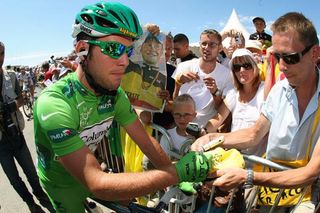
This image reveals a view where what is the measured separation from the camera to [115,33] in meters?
1.92

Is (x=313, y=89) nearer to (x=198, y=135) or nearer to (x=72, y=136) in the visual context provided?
(x=198, y=135)

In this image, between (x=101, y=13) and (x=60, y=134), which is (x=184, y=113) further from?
(x=60, y=134)

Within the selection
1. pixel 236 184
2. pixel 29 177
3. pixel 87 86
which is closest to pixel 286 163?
pixel 236 184

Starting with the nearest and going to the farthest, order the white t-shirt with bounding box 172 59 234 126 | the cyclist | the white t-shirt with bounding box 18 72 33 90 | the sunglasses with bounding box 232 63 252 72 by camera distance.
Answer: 1. the cyclist
2. the sunglasses with bounding box 232 63 252 72
3. the white t-shirt with bounding box 172 59 234 126
4. the white t-shirt with bounding box 18 72 33 90

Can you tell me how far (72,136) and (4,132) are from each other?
3.07m

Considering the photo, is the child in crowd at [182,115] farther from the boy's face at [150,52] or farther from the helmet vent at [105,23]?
the helmet vent at [105,23]

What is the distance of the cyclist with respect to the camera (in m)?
1.64

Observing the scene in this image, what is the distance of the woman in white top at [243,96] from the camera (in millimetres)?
3176

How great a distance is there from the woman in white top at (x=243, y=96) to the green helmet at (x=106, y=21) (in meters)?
1.58

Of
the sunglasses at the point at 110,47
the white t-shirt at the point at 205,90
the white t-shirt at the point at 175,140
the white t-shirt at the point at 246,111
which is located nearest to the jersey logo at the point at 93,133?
the sunglasses at the point at 110,47

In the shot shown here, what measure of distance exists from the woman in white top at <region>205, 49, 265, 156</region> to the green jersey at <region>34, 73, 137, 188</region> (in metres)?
1.33

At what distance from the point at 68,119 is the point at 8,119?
9.99 ft

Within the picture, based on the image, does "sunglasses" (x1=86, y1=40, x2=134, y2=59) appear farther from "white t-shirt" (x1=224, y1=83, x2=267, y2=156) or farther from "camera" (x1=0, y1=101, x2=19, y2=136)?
"camera" (x1=0, y1=101, x2=19, y2=136)

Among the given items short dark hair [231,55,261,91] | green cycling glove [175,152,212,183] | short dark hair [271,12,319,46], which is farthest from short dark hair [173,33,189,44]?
green cycling glove [175,152,212,183]
